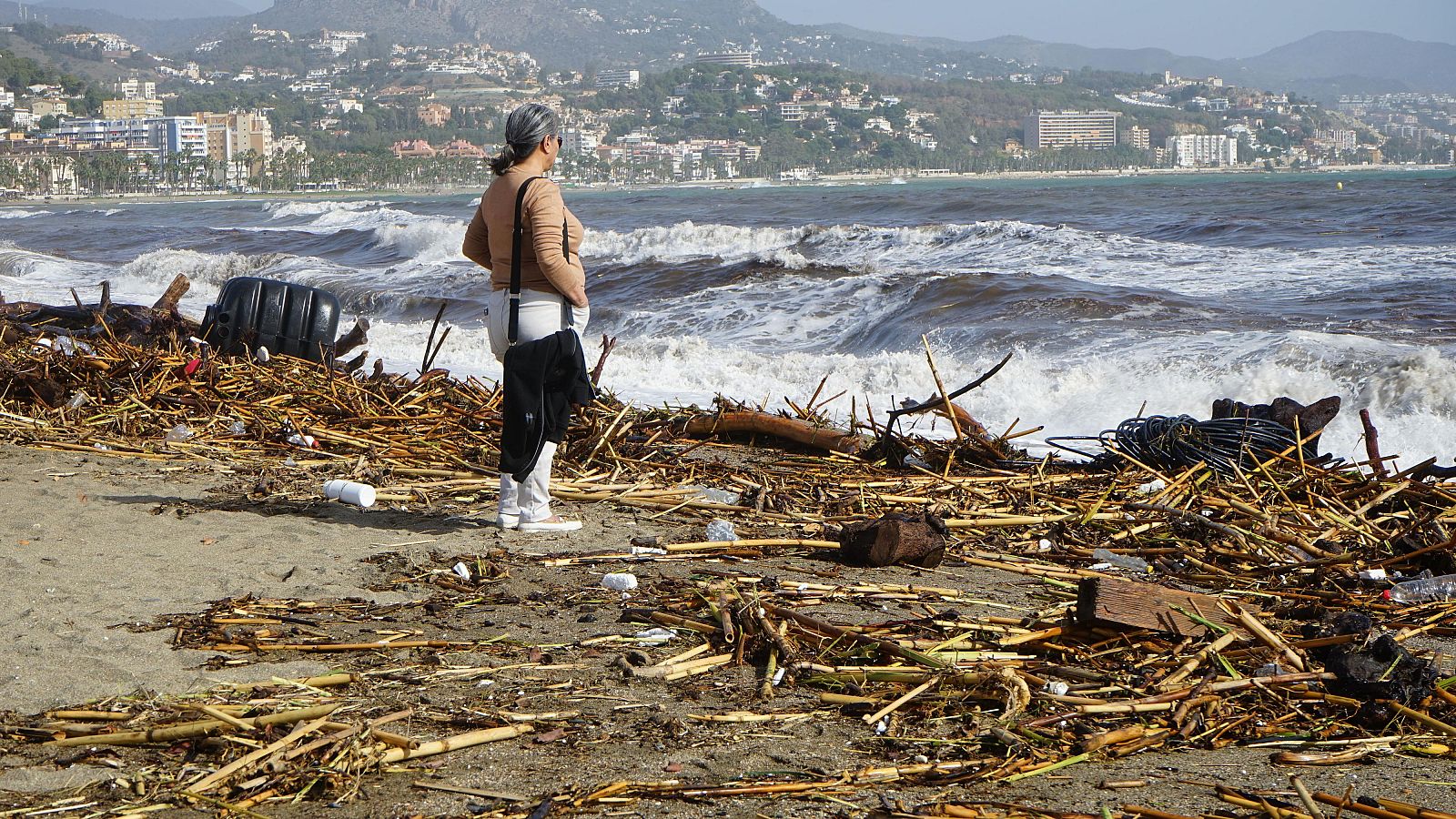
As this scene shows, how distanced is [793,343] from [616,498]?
9.96 metres

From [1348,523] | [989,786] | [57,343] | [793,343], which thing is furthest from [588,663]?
[793,343]

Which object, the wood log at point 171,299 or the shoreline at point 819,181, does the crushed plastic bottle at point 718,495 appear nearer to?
the wood log at point 171,299

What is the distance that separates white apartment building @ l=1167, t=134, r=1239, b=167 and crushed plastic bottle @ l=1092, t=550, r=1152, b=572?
15044cm

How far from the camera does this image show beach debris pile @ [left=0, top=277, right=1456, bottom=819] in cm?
262

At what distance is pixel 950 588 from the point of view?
4020 millimetres

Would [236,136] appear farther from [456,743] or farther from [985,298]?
[456,743]

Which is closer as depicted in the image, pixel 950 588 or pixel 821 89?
pixel 950 588

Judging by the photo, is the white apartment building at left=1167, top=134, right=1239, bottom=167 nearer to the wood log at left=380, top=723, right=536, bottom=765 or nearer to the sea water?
the sea water

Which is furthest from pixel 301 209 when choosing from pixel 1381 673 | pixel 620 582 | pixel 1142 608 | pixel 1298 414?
pixel 1381 673

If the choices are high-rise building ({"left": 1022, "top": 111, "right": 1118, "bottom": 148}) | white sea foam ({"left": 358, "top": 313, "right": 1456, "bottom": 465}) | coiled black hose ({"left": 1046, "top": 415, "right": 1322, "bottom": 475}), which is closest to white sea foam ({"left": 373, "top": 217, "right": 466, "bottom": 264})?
white sea foam ({"left": 358, "top": 313, "right": 1456, "bottom": 465})

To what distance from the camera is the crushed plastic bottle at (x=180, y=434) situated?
21.0 ft

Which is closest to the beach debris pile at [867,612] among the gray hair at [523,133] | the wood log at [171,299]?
the gray hair at [523,133]

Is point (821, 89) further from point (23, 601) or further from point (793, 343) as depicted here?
point (23, 601)

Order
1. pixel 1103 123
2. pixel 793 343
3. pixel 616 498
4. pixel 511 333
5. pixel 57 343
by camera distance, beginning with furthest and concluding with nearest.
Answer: pixel 1103 123
pixel 793 343
pixel 57 343
pixel 616 498
pixel 511 333
